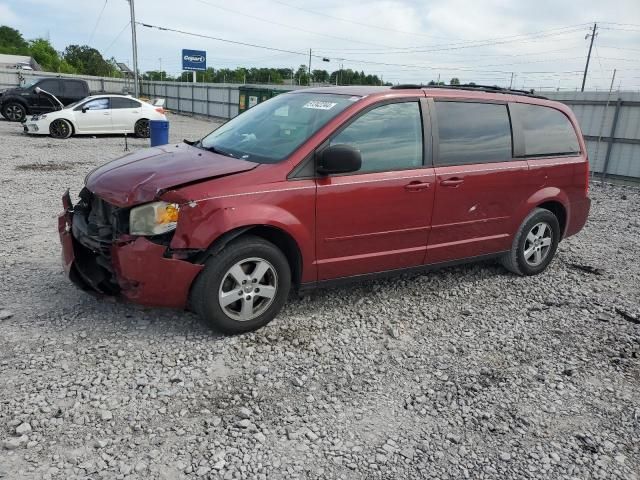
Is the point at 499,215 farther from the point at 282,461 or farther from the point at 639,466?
the point at 282,461

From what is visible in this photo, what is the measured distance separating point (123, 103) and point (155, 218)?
15.3 meters

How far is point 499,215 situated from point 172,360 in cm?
Result: 321

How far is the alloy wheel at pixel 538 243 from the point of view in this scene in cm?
535

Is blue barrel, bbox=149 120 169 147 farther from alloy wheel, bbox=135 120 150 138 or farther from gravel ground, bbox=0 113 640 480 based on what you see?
gravel ground, bbox=0 113 640 480

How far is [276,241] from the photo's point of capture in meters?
3.91

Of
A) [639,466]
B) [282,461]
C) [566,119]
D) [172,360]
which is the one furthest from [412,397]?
[566,119]

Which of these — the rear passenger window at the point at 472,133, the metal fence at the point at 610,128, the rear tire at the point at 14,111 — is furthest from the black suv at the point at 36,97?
the rear passenger window at the point at 472,133

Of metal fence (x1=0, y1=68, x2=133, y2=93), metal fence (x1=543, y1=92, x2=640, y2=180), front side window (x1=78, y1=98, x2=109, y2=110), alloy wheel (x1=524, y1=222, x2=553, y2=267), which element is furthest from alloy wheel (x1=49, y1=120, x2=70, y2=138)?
metal fence (x1=0, y1=68, x2=133, y2=93)

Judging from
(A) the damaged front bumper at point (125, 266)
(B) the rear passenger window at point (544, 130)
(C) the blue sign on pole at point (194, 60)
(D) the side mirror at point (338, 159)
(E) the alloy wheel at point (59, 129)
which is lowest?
(E) the alloy wheel at point (59, 129)

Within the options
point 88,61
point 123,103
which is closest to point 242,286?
point 123,103

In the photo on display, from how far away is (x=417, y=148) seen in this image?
14.3 ft

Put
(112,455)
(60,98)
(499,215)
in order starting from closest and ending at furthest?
(112,455), (499,215), (60,98)

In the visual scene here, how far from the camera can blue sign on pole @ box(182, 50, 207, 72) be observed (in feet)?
124

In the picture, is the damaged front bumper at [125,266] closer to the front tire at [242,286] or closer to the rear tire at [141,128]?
the front tire at [242,286]
